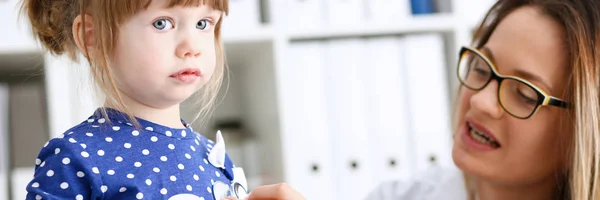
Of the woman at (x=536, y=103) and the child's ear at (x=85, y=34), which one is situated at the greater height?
the child's ear at (x=85, y=34)

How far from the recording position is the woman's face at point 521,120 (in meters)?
1.11

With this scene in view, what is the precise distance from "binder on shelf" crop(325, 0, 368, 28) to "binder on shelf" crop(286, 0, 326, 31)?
2cm

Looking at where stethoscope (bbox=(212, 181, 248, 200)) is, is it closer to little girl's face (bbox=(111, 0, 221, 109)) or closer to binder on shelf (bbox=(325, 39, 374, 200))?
little girl's face (bbox=(111, 0, 221, 109))

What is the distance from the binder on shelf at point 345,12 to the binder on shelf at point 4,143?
73 centimetres

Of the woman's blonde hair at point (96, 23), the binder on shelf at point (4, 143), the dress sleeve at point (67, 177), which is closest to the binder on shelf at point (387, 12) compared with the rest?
the binder on shelf at point (4, 143)

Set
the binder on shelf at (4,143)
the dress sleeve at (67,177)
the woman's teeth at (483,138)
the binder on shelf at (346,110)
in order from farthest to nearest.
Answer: the binder on shelf at (346,110)
the binder on shelf at (4,143)
the woman's teeth at (483,138)
the dress sleeve at (67,177)

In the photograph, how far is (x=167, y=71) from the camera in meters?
0.65

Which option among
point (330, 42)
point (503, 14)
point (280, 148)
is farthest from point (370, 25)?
point (503, 14)

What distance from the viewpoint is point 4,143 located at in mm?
1579

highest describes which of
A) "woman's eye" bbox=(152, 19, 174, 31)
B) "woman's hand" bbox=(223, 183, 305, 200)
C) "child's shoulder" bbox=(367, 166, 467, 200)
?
"woman's eye" bbox=(152, 19, 174, 31)

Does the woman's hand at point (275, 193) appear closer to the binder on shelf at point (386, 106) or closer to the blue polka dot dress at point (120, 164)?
the blue polka dot dress at point (120, 164)

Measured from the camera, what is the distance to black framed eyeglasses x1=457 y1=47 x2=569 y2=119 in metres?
1.11

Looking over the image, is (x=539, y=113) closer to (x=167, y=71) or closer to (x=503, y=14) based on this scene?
(x=503, y=14)

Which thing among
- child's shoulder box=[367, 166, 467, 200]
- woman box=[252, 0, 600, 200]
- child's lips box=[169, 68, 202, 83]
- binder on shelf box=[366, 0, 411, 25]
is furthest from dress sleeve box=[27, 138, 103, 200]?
binder on shelf box=[366, 0, 411, 25]
